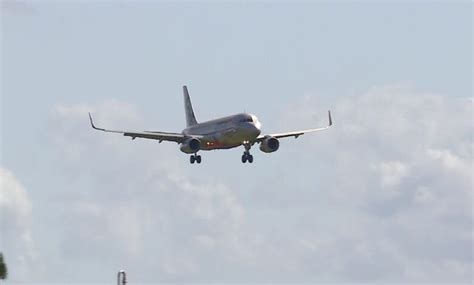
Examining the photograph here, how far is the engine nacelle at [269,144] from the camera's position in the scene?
6535 inches

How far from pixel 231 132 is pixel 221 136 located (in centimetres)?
283

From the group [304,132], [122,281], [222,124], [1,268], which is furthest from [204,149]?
[1,268]

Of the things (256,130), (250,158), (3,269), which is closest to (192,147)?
(250,158)

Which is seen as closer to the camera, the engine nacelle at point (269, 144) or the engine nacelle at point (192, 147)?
the engine nacelle at point (269, 144)

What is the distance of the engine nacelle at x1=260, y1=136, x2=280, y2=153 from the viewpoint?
545 feet

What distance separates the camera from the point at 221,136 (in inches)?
6471

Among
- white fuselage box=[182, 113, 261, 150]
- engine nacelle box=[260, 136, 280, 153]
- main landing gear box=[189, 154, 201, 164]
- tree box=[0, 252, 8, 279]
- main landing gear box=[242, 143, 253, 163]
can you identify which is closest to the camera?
tree box=[0, 252, 8, 279]

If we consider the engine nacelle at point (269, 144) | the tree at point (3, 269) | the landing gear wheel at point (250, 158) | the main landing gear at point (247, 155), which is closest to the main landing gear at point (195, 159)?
the engine nacelle at point (269, 144)

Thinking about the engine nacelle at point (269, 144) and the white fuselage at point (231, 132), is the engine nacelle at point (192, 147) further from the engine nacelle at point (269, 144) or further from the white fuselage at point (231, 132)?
the engine nacelle at point (269, 144)

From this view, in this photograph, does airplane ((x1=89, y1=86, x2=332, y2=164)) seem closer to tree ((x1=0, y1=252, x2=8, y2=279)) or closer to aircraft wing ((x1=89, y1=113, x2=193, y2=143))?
aircraft wing ((x1=89, y1=113, x2=193, y2=143))

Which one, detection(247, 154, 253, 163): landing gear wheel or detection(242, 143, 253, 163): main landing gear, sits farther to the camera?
detection(247, 154, 253, 163): landing gear wheel

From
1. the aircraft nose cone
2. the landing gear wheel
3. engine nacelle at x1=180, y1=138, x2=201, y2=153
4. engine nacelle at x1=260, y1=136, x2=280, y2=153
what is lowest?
the landing gear wheel

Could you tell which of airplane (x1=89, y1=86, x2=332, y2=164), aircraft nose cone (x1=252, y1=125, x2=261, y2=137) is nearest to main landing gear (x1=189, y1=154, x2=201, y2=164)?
airplane (x1=89, y1=86, x2=332, y2=164)

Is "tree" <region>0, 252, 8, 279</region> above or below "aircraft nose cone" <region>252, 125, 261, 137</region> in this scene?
below
